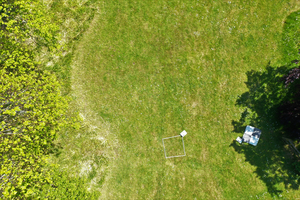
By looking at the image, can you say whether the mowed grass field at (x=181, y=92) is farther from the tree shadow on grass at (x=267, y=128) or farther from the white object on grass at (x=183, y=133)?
the white object on grass at (x=183, y=133)

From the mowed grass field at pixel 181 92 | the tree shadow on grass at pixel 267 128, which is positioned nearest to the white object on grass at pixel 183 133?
the mowed grass field at pixel 181 92

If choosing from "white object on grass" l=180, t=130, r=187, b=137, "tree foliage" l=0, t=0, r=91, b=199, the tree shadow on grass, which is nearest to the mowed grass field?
the tree shadow on grass

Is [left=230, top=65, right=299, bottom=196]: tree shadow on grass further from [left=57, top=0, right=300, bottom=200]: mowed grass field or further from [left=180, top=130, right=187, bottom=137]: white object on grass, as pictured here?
[left=180, top=130, right=187, bottom=137]: white object on grass

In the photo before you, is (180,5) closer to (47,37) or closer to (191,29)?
(191,29)

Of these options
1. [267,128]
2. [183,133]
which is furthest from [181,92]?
[267,128]

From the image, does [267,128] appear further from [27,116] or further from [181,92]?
[27,116]

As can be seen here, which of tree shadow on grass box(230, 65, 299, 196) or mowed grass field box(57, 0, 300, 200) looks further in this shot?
mowed grass field box(57, 0, 300, 200)
